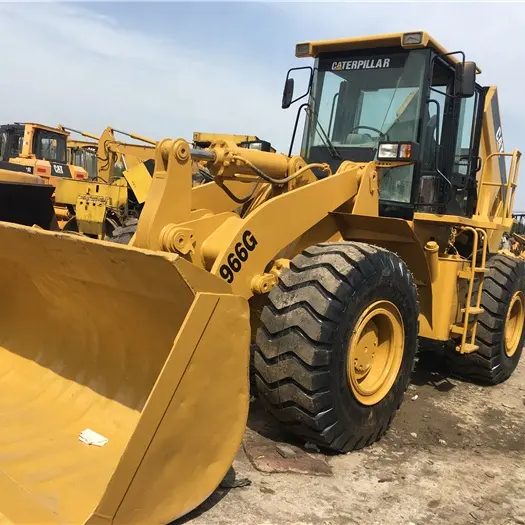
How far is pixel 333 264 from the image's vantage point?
3502 millimetres

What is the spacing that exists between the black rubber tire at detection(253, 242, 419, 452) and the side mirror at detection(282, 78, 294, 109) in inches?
80.7

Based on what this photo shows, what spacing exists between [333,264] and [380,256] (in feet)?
1.38

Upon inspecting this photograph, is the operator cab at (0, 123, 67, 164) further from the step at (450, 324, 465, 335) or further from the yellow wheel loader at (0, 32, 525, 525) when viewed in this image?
the step at (450, 324, 465, 335)

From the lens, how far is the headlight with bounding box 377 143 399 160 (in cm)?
432

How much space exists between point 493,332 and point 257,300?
280 cm

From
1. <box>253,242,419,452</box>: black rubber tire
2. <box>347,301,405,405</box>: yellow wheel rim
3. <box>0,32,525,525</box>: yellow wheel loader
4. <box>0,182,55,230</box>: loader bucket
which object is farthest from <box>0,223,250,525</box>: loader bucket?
<box>0,182,55,230</box>: loader bucket

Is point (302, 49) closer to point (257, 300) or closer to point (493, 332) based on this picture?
point (257, 300)

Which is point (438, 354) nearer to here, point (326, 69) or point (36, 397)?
point (326, 69)

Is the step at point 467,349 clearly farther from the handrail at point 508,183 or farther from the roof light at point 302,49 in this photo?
the roof light at point 302,49

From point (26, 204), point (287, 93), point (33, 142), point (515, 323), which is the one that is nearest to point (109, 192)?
point (33, 142)

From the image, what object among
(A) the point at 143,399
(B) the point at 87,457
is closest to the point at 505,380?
(A) the point at 143,399

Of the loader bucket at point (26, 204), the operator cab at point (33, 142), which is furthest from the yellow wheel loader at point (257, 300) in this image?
the operator cab at point (33, 142)

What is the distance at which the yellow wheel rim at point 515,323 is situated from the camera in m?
6.07

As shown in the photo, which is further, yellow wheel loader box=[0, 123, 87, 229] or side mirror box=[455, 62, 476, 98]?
yellow wheel loader box=[0, 123, 87, 229]
